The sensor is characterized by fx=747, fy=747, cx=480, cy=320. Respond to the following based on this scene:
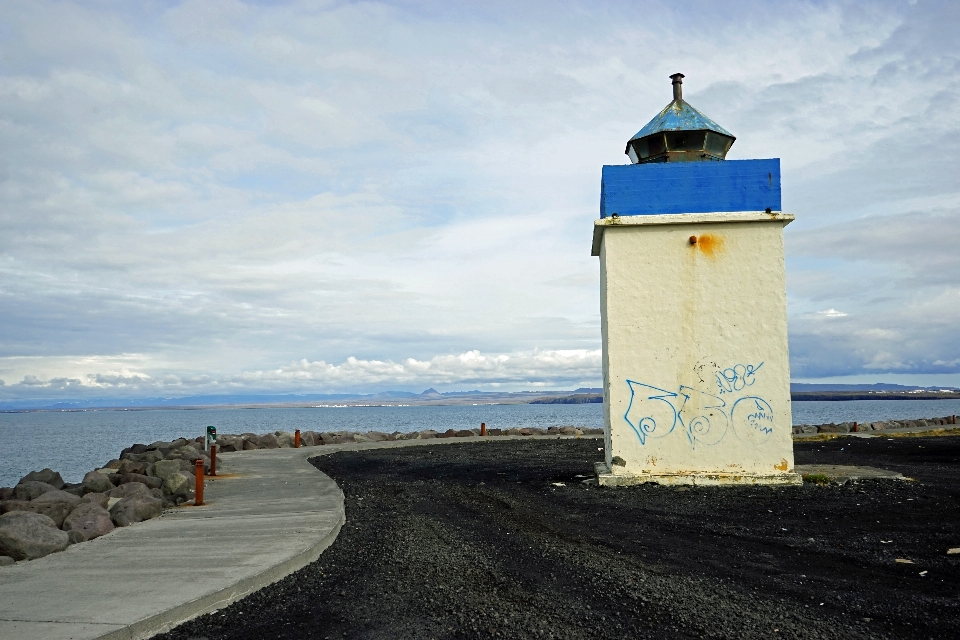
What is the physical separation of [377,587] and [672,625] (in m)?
2.72

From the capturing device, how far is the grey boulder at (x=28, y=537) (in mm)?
7961

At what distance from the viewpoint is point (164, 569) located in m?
7.43

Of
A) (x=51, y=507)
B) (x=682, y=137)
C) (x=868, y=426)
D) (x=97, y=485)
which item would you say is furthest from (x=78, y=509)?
(x=868, y=426)

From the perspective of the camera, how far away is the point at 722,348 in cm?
1411

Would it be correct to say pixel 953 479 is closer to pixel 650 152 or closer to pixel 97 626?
pixel 650 152

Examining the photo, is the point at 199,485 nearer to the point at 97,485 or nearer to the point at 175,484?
the point at 175,484

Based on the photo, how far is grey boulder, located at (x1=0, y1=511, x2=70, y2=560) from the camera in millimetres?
7961

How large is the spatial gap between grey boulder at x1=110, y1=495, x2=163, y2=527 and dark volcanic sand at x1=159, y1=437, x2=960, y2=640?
115 inches

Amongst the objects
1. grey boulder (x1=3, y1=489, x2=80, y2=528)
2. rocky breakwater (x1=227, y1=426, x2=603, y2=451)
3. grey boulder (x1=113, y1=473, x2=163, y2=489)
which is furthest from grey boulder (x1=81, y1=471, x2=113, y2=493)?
rocky breakwater (x1=227, y1=426, x2=603, y2=451)

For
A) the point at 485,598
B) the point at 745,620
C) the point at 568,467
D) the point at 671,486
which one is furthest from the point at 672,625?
the point at 568,467

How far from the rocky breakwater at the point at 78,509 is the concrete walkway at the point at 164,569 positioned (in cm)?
22

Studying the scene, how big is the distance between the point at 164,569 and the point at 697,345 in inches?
398

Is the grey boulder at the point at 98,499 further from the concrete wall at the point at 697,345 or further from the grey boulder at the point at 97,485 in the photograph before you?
the concrete wall at the point at 697,345

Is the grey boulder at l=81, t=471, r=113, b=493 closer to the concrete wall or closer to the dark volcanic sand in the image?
the dark volcanic sand
